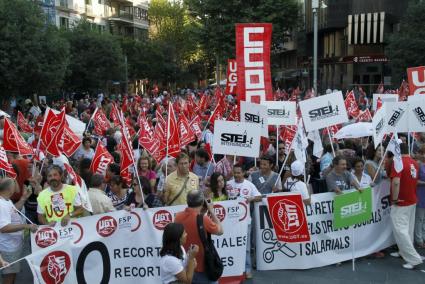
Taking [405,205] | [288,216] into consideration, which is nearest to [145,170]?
[288,216]

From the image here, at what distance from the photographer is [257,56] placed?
34.7 ft

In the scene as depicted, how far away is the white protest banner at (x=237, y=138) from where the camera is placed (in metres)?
7.75

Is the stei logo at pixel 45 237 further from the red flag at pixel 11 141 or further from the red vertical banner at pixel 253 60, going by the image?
the red vertical banner at pixel 253 60

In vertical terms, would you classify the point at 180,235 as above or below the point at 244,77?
below

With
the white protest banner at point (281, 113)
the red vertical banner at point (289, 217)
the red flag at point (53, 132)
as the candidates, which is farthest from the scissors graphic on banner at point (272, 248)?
the white protest banner at point (281, 113)

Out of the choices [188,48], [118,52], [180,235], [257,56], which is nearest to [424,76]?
[257,56]

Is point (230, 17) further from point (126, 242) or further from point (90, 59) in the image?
point (126, 242)

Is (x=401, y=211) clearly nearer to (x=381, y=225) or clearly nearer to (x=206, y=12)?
(x=381, y=225)

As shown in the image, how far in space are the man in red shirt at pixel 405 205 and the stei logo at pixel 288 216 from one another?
4.68 ft

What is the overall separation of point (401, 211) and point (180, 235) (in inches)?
161

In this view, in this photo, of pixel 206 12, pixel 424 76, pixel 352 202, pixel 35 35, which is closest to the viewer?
pixel 352 202

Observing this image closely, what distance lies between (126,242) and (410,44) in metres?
29.9

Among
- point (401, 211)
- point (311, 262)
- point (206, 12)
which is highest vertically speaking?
point (206, 12)

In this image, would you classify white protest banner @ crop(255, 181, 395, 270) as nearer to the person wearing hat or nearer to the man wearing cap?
the person wearing hat
